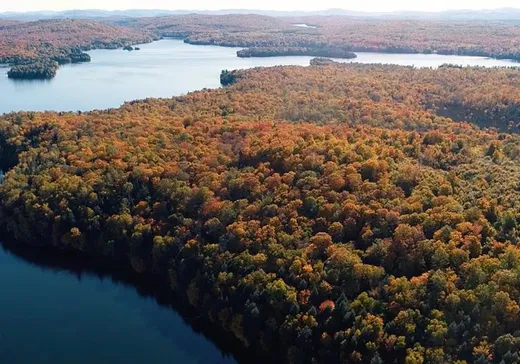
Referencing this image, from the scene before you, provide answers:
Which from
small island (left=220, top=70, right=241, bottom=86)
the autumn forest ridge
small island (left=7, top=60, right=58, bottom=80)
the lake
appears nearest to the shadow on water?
the autumn forest ridge

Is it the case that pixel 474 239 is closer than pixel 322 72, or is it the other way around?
pixel 474 239

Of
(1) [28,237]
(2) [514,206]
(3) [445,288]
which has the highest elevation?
(2) [514,206]

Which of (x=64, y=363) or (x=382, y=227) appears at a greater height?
(x=382, y=227)

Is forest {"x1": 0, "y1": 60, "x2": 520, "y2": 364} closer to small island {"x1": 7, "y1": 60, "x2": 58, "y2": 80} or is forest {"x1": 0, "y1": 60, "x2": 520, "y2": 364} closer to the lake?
the lake

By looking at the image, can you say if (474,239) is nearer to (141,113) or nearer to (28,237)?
(28,237)

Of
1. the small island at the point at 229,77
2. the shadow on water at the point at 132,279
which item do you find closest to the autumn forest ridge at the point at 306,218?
the shadow on water at the point at 132,279

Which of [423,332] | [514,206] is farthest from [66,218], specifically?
[514,206]

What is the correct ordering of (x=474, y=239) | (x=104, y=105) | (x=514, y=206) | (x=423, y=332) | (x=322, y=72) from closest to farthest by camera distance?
(x=423, y=332), (x=474, y=239), (x=514, y=206), (x=104, y=105), (x=322, y=72)
